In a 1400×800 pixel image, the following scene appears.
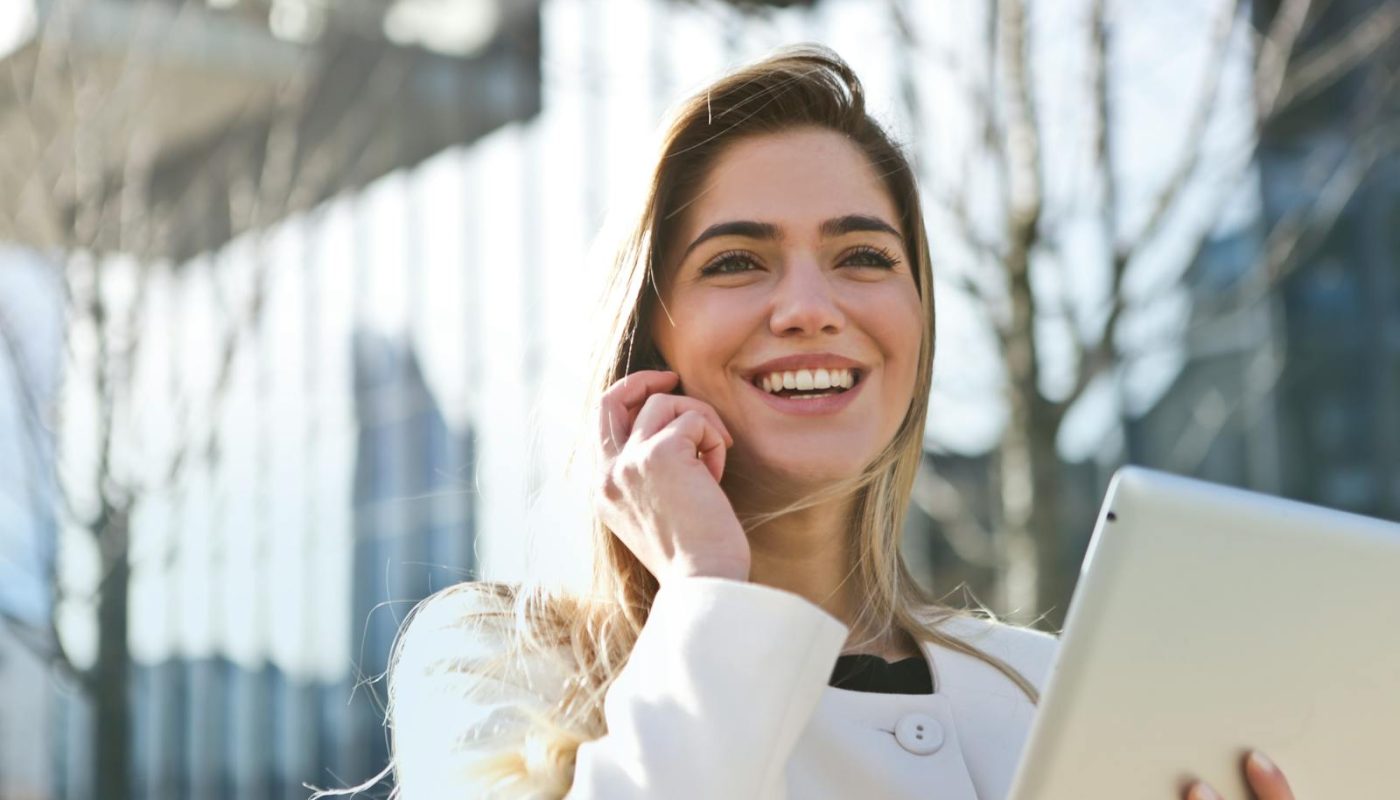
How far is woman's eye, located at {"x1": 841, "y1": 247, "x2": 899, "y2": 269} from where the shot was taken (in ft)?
7.38

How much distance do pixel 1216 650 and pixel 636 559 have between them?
38.8 inches

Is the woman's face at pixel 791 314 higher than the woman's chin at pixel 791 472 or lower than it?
higher

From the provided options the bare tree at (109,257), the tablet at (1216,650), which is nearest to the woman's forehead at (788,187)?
the tablet at (1216,650)

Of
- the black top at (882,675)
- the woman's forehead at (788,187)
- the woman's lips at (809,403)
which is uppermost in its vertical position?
the woman's forehead at (788,187)

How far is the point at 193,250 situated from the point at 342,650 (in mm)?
5625

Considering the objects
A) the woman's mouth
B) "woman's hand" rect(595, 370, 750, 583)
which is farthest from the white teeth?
"woman's hand" rect(595, 370, 750, 583)

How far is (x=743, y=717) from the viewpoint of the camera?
66.2 inches

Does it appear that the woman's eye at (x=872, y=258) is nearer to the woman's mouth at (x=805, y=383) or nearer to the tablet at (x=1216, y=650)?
the woman's mouth at (x=805, y=383)

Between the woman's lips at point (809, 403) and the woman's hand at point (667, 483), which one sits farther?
the woman's lips at point (809, 403)

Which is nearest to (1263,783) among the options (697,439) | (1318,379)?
(697,439)

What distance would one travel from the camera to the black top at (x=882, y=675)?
2217 millimetres

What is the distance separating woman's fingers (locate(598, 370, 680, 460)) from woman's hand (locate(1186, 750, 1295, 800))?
88 centimetres

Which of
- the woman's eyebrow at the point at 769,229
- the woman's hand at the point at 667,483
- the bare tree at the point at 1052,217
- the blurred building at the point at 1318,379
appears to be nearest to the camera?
the woman's hand at the point at 667,483

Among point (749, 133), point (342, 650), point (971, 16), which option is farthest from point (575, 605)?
point (342, 650)
